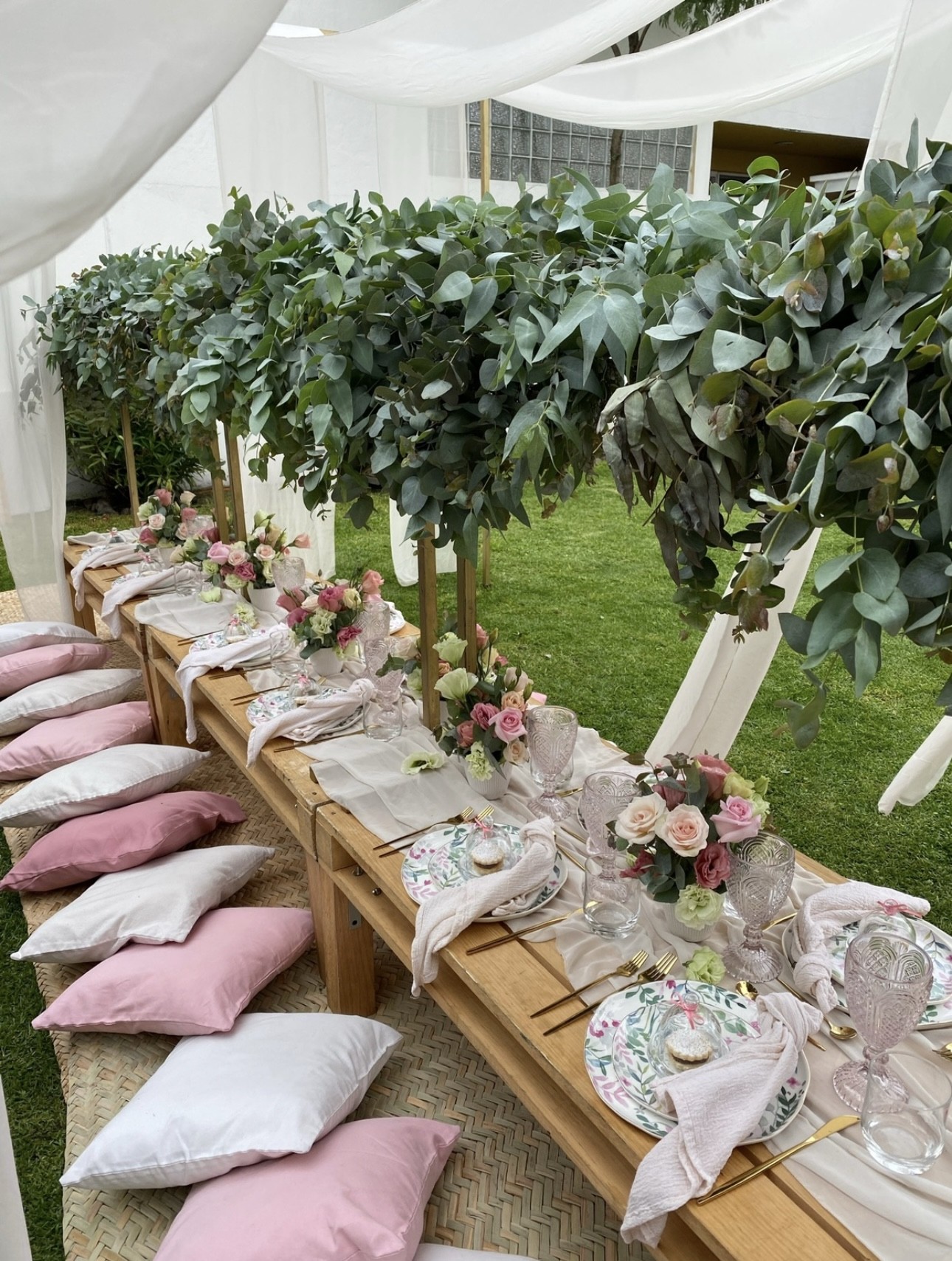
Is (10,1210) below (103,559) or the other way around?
below

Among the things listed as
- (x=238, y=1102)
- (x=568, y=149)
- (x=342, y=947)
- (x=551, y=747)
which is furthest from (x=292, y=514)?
(x=568, y=149)

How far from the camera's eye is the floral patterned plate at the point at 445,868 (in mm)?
1440

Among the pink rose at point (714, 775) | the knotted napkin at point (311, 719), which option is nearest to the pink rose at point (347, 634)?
the knotted napkin at point (311, 719)

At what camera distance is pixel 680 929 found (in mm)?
1342

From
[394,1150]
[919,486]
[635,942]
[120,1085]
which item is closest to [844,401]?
[919,486]

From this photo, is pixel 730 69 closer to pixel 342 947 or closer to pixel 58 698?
pixel 342 947

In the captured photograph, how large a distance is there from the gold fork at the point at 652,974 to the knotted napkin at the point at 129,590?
7.61ft

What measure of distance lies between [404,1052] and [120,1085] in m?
0.53

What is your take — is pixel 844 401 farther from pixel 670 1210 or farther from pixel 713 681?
pixel 713 681

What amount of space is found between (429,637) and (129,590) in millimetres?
1536

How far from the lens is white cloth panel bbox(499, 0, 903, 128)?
2344 millimetres

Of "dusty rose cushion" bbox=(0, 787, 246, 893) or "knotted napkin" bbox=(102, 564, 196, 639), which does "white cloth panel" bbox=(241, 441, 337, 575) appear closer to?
"knotted napkin" bbox=(102, 564, 196, 639)

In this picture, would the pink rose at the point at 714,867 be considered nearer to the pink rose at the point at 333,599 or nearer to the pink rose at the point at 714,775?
the pink rose at the point at 714,775

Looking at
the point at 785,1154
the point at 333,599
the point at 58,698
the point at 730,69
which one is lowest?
the point at 58,698
